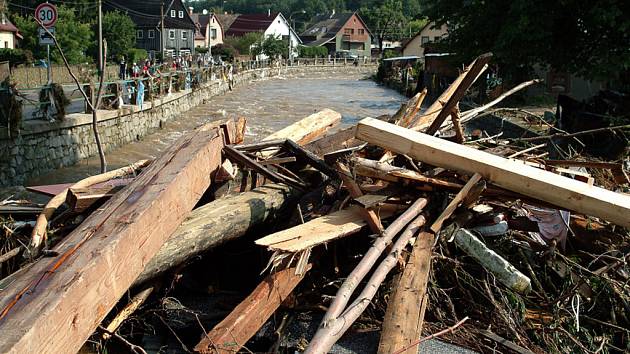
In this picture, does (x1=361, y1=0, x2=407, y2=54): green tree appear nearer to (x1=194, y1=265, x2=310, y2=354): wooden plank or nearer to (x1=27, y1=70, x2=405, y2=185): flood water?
(x1=27, y1=70, x2=405, y2=185): flood water

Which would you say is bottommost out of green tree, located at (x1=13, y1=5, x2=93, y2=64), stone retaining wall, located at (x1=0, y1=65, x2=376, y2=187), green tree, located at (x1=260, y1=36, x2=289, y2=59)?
stone retaining wall, located at (x1=0, y1=65, x2=376, y2=187)

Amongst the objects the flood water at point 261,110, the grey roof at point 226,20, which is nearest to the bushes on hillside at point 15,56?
the flood water at point 261,110

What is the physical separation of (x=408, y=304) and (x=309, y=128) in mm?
3320

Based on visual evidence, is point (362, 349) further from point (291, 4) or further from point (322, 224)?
point (291, 4)

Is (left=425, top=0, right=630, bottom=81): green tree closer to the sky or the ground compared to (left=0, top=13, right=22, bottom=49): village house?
closer to the ground

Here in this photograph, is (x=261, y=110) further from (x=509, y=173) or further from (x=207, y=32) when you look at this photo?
(x=207, y=32)

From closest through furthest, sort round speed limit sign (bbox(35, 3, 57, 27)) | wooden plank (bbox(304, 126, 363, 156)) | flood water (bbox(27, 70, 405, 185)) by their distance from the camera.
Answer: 1. wooden plank (bbox(304, 126, 363, 156))
2. round speed limit sign (bbox(35, 3, 57, 27))
3. flood water (bbox(27, 70, 405, 185))

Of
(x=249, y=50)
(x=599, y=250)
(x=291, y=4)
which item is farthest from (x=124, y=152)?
(x=291, y=4)

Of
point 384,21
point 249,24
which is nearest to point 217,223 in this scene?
point 249,24

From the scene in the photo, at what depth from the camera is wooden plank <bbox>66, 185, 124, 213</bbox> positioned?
177 inches

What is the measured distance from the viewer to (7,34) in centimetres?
4125

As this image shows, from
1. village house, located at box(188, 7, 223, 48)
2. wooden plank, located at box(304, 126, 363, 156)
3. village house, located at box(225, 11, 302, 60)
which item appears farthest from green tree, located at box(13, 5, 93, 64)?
village house, located at box(225, 11, 302, 60)

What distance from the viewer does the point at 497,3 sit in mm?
21453

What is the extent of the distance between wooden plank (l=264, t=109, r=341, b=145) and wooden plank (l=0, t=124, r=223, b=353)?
6.40ft
